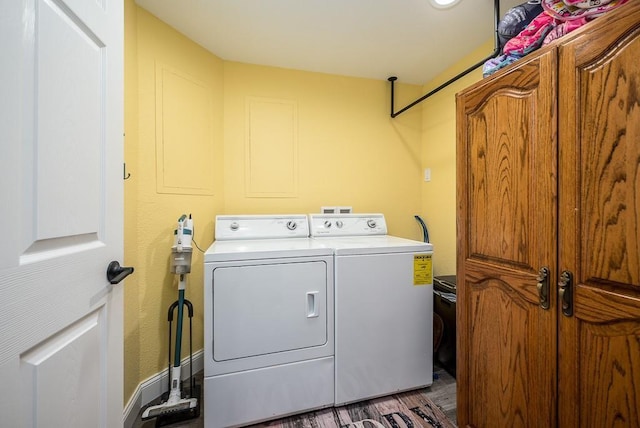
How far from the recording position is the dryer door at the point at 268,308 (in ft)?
4.39

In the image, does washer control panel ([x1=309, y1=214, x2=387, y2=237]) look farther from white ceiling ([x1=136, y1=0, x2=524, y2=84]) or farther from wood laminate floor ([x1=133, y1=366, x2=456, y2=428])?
white ceiling ([x1=136, y1=0, x2=524, y2=84])

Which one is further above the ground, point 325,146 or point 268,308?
point 325,146

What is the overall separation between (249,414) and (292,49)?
94.2 inches

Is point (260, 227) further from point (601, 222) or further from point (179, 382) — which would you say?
point (601, 222)

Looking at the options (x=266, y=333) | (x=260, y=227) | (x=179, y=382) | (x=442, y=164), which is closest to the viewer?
(x=266, y=333)

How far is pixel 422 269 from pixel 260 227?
45.6 inches

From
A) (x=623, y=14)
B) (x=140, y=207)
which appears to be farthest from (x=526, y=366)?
(x=140, y=207)

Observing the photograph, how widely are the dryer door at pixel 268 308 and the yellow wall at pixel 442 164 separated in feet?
4.29

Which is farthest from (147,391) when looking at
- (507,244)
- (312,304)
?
(507,244)

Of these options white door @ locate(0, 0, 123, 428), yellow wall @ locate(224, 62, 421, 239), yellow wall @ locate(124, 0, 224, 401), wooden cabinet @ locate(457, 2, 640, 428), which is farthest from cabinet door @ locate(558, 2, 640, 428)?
yellow wall @ locate(124, 0, 224, 401)

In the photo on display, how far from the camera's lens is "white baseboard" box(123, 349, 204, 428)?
1408mm

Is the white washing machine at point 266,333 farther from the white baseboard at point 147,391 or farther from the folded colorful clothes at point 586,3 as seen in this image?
the folded colorful clothes at point 586,3

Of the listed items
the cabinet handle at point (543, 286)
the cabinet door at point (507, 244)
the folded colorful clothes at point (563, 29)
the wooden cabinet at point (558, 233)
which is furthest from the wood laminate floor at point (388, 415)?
the folded colorful clothes at point (563, 29)

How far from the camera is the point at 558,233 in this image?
0.88 metres
